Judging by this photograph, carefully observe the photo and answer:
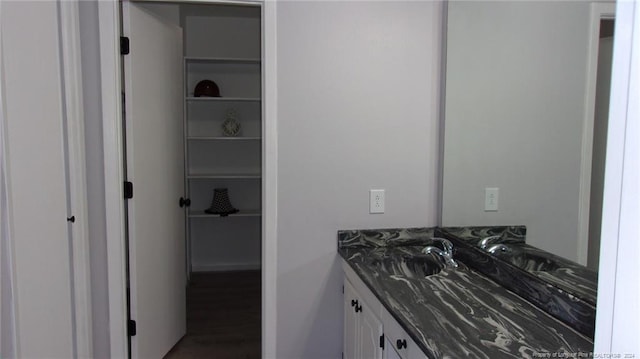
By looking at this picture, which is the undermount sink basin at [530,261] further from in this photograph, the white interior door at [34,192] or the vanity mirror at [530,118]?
the white interior door at [34,192]

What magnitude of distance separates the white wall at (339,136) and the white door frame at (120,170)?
0.04 metres

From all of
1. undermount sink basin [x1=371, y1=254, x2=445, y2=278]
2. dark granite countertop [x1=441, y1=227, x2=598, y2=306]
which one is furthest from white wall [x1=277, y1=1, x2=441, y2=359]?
dark granite countertop [x1=441, y1=227, x2=598, y2=306]

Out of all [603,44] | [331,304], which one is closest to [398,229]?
[331,304]

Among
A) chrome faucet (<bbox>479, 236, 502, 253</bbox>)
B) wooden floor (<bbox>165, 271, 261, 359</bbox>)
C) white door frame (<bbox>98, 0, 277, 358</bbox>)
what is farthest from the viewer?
wooden floor (<bbox>165, 271, 261, 359</bbox>)

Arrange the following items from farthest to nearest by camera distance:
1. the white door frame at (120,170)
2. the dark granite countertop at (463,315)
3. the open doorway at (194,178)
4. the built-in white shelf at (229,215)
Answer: the built-in white shelf at (229,215)
the open doorway at (194,178)
the white door frame at (120,170)
the dark granite countertop at (463,315)

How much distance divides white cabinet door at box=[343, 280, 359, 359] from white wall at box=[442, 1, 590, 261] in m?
0.62

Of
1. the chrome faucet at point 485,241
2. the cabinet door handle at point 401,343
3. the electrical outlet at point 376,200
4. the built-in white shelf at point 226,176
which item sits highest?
the electrical outlet at point 376,200

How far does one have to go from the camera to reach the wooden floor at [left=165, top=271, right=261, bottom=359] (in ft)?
9.99

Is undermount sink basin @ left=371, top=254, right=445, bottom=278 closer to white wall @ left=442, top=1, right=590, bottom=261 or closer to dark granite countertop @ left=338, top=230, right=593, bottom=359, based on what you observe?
dark granite countertop @ left=338, top=230, right=593, bottom=359

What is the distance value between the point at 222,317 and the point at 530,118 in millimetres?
2761

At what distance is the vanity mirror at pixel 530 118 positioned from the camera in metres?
1.37

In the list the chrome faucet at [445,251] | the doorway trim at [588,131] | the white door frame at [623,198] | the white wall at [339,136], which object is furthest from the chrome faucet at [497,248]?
the white door frame at [623,198]

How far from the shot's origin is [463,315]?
1.50 meters

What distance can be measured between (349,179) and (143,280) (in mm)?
1310
